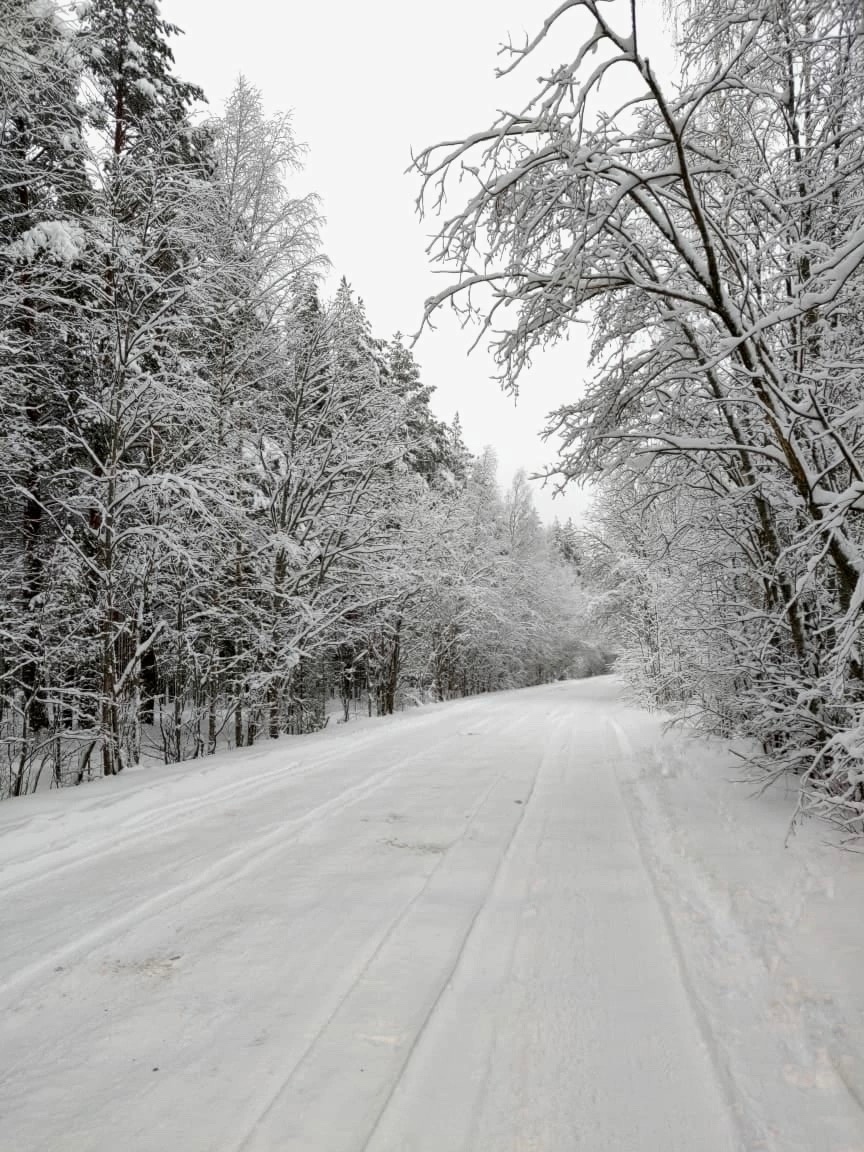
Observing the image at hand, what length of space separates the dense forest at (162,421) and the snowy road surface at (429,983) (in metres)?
3.76

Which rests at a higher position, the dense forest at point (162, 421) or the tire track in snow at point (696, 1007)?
the dense forest at point (162, 421)

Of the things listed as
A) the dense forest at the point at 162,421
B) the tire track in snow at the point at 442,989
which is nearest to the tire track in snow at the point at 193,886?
the tire track in snow at the point at 442,989

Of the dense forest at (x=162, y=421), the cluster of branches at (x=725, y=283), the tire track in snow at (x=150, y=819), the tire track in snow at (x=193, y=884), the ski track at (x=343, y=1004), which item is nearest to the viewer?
the ski track at (x=343, y=1004)

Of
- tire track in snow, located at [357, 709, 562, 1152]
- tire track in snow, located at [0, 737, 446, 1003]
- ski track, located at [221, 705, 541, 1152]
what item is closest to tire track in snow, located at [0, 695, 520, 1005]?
tire track in snow, located at [0, 737, 446, 1003]

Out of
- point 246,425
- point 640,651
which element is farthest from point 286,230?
point 640,651

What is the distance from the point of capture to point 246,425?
1138cm

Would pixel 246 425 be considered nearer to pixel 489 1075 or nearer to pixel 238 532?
pixel 238 532

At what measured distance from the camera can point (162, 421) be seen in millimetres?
8195

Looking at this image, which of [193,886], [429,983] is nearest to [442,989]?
[429,983]

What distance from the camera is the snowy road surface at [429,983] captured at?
1.75 metres

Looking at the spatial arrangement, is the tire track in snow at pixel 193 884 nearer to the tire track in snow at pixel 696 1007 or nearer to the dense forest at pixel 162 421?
the tire track in snow at pixel 696 1007

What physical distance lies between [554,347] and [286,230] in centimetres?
932

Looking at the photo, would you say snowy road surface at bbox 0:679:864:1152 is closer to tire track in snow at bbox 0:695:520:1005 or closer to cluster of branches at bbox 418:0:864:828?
tire track in snow at bbox 0:695:520:1005

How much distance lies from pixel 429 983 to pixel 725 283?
498 cm
